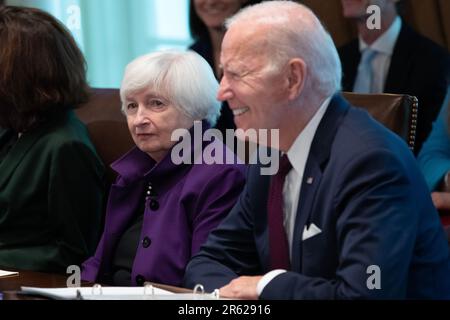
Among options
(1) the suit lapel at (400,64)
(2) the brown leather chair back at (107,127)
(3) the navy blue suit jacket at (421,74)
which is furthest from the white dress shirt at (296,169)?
(1) the suit lapel at (400,64)

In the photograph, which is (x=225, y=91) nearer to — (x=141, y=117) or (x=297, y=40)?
(x=297, y=40)

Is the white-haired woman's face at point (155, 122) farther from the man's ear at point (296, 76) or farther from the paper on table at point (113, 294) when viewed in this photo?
the paper on table at point (113, 294)

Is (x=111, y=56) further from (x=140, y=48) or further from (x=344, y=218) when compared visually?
(x=344, y=218)

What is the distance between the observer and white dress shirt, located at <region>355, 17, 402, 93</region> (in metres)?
3.76

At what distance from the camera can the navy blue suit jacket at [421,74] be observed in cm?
351

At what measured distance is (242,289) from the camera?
2029mm

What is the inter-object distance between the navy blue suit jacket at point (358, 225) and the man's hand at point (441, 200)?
658 millimetres

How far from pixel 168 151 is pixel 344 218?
840mm

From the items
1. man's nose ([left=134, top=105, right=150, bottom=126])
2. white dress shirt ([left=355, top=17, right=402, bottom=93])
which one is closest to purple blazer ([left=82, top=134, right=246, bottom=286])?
man's nose ([left=134, top=105, right=150, bottom=126])

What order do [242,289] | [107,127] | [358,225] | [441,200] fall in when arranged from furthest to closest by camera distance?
1. [107,127]
2. [441,200]
3. [242,289]
4. [358,225]

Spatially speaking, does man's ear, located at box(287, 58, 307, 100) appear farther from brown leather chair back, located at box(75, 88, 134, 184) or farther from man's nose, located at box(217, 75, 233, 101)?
brown leather chair back, located at box(75, 88, 134, 184)

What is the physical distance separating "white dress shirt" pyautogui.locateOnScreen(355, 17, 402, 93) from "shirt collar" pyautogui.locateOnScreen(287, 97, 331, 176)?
5.35 ft

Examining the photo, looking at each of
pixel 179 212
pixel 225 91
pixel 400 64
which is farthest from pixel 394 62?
pixel 225 91

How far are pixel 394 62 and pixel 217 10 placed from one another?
2.55 feet
